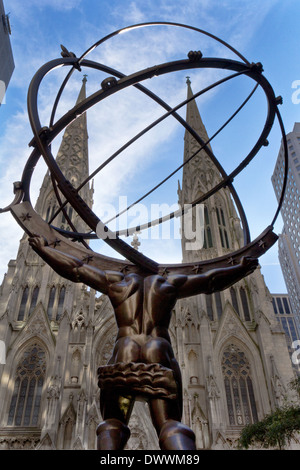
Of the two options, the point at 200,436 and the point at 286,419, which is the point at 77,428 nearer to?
the point at 200,436

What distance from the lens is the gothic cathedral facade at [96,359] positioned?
66.8ft

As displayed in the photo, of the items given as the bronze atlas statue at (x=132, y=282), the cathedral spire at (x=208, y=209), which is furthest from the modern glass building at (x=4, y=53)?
the bronze atlas statue at (x=132, y=282)

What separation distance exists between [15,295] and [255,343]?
15823 millimetres

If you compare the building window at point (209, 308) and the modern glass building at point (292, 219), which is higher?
the modern glass building at point (292, 219)

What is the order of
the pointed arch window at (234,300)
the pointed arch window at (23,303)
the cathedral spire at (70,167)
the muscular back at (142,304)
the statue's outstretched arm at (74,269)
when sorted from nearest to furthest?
1. the muscular back at (142,304)
2. the statue's outstretched arm at (74,269)
3. the pointed arch window at (23,303)
4. the pointed arch window at (234,300)
5. the cathedral spire at (70,167)

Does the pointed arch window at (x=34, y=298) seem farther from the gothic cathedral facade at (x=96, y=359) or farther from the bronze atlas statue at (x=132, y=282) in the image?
the bronze atlas statue at (x=132, y=282)

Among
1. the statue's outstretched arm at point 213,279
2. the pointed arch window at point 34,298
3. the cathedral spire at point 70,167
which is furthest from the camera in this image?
the cathedral spire at point 70,167

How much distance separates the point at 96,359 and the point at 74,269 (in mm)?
20955

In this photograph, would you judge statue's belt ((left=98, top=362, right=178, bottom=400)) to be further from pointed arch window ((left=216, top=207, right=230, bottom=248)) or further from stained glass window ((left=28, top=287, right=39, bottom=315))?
pointed arch window ((left=216, top=207, right=230, bottom=248))

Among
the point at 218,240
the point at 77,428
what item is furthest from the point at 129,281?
the point at 218,240

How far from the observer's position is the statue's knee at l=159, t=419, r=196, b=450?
338cm

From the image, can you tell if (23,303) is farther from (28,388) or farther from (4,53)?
(4,53)

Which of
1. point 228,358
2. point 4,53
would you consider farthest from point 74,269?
point 4,53
